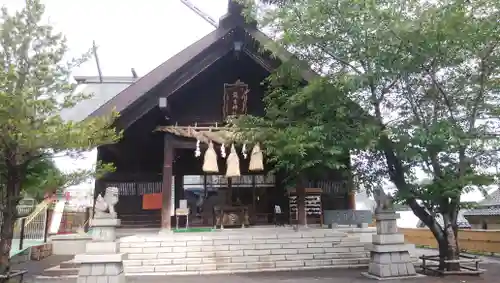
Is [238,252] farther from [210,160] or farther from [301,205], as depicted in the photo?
[210,160]

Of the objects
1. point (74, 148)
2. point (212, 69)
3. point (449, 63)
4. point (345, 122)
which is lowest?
point (74, 148)

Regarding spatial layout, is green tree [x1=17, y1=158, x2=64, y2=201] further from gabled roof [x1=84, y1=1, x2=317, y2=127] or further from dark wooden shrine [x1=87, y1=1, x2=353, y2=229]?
dark wooden shrine [x1=87, y1=1, x2=353, y2=229]

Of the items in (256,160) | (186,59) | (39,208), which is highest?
(186,59)

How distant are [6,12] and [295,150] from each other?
624cm

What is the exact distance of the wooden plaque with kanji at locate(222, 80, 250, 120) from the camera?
1327cm

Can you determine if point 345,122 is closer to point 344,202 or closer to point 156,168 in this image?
point 344,202

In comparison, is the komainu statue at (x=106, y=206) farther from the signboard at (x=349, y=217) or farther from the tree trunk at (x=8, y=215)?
the signboard at (x=349, y=217)

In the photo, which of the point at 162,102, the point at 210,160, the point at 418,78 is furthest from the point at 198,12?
the point at 418,78

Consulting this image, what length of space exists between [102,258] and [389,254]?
611 centimetres

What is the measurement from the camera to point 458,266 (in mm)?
8562

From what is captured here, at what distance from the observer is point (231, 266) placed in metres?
9.59

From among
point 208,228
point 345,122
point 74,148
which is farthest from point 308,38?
point 208,228

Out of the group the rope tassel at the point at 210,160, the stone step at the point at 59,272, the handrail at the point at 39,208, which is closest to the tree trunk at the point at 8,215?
the stone step at the point at 59,272

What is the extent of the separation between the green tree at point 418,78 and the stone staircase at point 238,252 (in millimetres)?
2526
